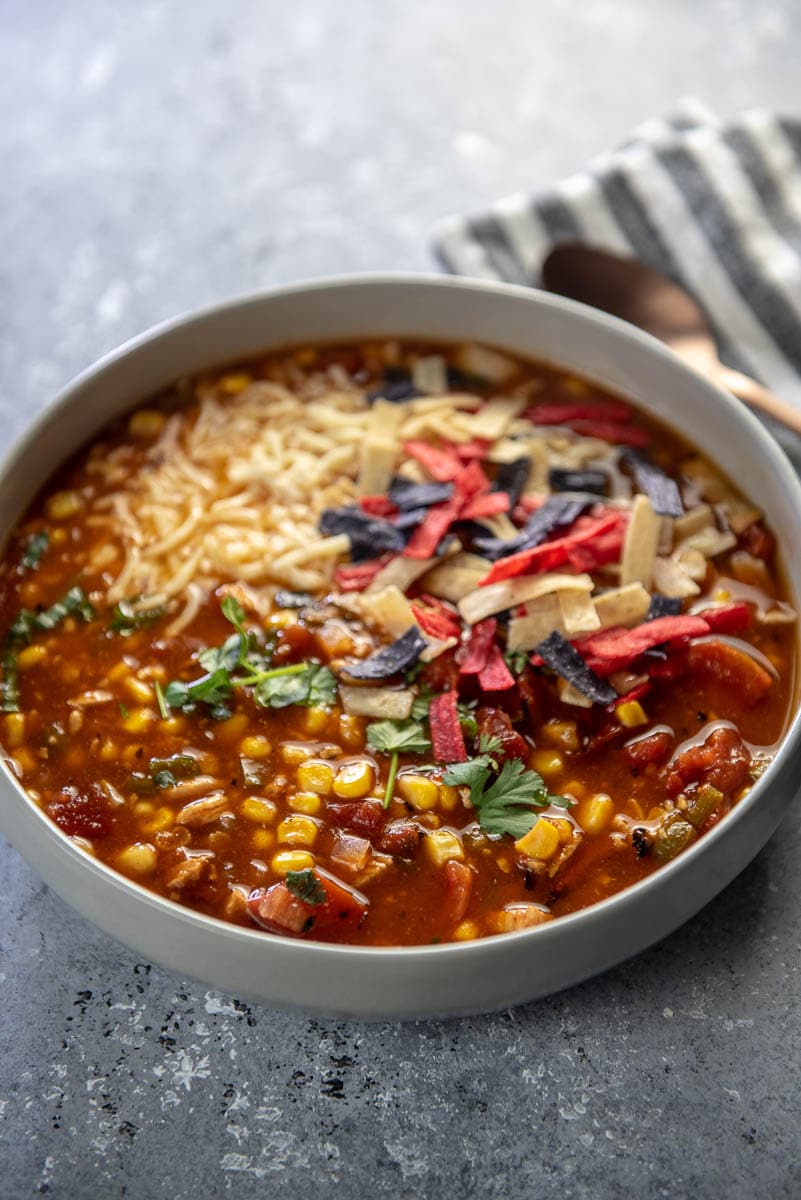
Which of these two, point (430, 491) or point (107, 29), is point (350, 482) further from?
point (107, 29)

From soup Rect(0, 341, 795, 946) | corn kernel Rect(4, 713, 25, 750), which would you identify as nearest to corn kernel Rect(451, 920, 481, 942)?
soup Rect(0, 341, 795, 946)

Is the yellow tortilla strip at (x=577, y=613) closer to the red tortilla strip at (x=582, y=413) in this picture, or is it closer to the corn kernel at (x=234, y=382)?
the red tortilla strip at (x=582, y=413)

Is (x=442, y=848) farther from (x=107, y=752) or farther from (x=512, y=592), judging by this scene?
(x=107, y=752)

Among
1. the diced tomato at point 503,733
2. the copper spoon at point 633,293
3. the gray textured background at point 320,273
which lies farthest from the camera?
the copper spoon at point 633,293

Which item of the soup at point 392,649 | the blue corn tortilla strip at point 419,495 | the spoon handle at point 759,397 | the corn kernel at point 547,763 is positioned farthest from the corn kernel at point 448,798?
the spoon handle at point 759,397

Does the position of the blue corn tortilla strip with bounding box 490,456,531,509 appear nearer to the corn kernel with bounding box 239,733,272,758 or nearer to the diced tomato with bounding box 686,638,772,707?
the diced tomato with bounding box 686,638,772,707

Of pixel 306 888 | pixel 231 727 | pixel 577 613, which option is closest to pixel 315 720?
pixel 231 727
